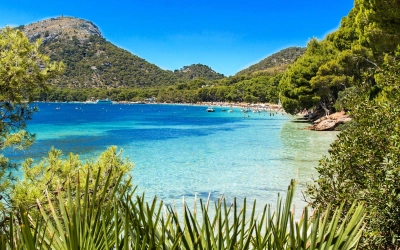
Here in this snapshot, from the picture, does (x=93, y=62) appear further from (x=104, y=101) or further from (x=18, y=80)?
(x=18, y=80)

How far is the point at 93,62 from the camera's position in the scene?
159250 mm

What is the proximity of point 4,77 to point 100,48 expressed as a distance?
Result: 181 meters

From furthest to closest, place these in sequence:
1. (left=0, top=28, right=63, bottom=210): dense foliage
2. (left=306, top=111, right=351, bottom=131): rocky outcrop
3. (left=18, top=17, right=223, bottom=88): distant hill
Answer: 1. (left=18, top=17, right=223, bottom=88): distant hill
2. (left=306, top=111, right=351, bottom=131): rocky outcrop
3. (left=0, top=28, right=63, bottom=210): dense foliage

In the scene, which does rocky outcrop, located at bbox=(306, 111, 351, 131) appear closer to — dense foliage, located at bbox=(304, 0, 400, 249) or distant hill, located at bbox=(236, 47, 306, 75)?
dense foliage, located at bbox=(304, 0, 400, 249)

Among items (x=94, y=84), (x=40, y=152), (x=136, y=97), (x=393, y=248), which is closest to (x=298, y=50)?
(x=136, y=97)

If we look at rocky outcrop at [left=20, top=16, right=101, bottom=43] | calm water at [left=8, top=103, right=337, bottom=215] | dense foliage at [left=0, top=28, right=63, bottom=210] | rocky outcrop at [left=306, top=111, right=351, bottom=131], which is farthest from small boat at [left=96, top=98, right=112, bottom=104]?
dense foliage at [left=0, top=28, right=63, bottom=210]

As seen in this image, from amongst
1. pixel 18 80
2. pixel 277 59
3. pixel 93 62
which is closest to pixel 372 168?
pixel 18 80

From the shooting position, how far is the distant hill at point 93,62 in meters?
153

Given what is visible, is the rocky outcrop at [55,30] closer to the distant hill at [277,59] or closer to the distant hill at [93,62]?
the distant hill at [93,62]

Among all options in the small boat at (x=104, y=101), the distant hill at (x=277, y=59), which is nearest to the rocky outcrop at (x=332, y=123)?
the small boat at (x=104, y=101)

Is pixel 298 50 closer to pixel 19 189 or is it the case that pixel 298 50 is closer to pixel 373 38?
pixel 373 38

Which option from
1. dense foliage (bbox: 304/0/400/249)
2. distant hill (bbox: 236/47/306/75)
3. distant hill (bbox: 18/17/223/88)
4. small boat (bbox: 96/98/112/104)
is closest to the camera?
dense foliage (bbox: 304/0/400/249)

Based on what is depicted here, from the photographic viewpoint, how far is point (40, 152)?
933 inches

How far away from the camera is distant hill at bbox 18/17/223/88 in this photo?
153 meters
